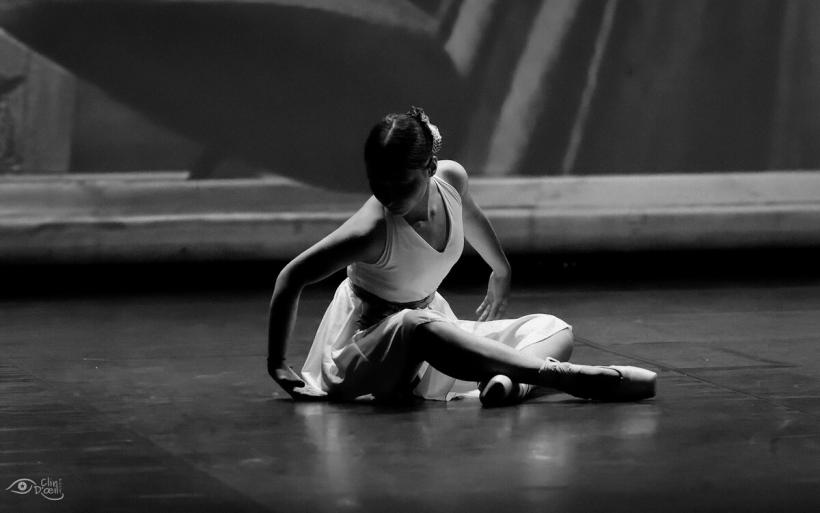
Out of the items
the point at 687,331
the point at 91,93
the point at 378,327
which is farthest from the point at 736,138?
the point at 378,327

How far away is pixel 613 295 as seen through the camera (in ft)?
20.8

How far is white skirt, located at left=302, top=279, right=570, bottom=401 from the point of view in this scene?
11.7ft

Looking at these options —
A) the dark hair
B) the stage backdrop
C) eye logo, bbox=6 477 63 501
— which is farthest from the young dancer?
the stage backdrop

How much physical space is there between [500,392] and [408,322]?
30 cm

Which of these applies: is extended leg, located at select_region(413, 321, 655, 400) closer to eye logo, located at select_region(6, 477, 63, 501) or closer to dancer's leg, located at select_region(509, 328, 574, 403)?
dancer's leg, located at select_region(509, 328, 574, 403)

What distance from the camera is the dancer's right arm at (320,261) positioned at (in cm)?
348

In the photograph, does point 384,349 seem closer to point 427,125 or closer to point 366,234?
point 366,234

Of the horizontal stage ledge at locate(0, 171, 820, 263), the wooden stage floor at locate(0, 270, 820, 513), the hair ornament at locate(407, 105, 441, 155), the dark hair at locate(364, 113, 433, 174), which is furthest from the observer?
the horizontal stage ledge at locate(0, 171, 820, 263)

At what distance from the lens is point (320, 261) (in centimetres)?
349

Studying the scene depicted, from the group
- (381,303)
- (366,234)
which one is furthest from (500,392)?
(366,234)

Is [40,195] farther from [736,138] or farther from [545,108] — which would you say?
[736,138]

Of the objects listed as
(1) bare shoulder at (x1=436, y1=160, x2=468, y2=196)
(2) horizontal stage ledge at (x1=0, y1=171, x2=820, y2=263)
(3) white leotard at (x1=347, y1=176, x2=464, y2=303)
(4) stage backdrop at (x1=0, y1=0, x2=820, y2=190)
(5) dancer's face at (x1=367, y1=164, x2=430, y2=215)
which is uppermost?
(5) dancer's face at (x1=367, y1=164, x2=430, y2=215)

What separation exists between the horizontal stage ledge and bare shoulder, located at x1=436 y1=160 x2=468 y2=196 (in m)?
2.96

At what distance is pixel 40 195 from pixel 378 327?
11.4ft
